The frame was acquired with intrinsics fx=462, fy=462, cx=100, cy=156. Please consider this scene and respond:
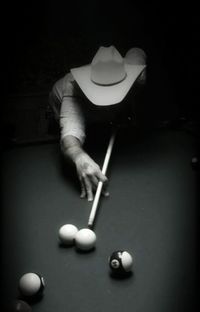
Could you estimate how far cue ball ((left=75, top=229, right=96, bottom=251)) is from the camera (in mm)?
1952

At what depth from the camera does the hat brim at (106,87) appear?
2605 millimetres

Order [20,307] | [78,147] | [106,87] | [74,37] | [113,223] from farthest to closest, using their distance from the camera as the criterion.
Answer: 1. [74,37]
2. [106,87]
3. [78,147]
4. [113,223]
5. [20,307]

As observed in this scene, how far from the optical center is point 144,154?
279cm

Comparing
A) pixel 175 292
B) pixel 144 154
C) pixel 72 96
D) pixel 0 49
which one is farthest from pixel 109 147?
pixel 0 49

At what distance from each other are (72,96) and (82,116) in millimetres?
155

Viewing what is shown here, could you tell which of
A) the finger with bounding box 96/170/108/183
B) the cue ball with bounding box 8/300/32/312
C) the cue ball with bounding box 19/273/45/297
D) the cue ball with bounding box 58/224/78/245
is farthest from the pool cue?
the cue ball with bounding box 8/300/32/312

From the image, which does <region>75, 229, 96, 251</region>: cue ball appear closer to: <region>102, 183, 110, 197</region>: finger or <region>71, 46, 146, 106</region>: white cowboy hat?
<region>102, 183, 110, 197</region>: finger

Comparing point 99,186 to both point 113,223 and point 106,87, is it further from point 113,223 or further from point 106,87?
point 106,87

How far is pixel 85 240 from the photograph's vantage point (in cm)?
195

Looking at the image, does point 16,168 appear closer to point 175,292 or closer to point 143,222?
point 143,222

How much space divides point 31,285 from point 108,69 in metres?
1.44

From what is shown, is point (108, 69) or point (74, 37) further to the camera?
point (74, 37)

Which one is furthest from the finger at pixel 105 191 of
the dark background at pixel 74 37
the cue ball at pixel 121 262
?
the dark background at pixel 74 37

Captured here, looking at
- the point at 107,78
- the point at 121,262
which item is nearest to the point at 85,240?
the point at 121,262
